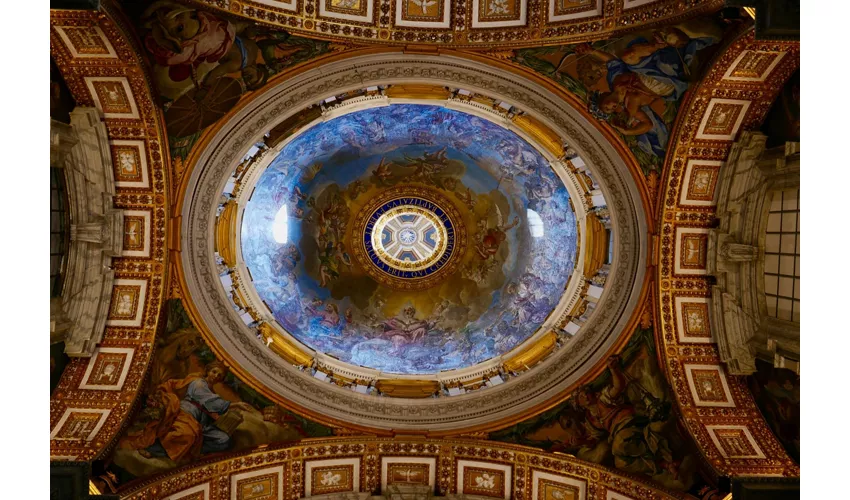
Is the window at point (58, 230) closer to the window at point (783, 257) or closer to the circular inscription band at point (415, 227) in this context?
the circular inscription band at point (415, 227)

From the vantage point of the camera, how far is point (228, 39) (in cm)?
1269

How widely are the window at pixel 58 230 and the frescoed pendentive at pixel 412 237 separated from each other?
4.67 metres

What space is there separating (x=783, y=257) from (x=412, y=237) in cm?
1140

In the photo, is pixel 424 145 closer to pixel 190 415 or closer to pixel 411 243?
pixel 411 243

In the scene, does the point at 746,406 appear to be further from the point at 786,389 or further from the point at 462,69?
the point at 462,69

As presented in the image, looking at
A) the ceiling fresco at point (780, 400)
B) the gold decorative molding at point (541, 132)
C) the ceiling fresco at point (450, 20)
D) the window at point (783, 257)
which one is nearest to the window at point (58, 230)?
the ceiling fresco at point (450, 20)

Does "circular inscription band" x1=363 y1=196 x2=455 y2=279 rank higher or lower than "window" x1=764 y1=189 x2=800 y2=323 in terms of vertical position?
higher

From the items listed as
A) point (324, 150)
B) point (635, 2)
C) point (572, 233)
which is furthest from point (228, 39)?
A: point (572, 233)

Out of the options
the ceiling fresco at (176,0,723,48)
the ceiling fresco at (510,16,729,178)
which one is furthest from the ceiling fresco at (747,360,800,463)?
the ceiling fresco at (176,0,723,48)

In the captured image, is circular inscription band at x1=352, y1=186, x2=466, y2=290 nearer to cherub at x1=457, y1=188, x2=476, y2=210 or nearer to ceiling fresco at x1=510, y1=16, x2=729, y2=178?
cherub at x1=457, y1=188, x2=476, y2=210

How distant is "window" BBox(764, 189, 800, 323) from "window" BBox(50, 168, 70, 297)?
14828mm

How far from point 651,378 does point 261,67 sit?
11.2m

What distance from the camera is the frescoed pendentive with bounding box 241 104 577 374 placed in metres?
17.8

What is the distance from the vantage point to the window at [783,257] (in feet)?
40.7
